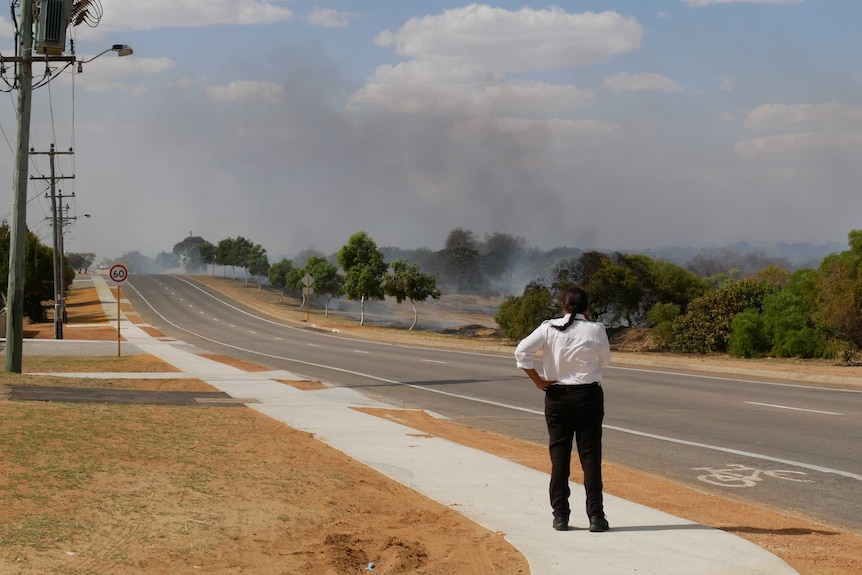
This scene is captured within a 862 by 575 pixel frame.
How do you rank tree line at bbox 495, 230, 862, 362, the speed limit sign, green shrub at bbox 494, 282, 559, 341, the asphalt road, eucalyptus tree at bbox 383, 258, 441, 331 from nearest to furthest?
the asphalt road, the speed limit sign, tree line at bbox 495, 230, 862, 362, green shrub at bbox 494, 282, 559, 341, eucalyptus tree at bbox 383, 258, 441, 331

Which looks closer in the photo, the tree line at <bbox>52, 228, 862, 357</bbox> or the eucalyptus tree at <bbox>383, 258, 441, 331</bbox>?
the tree line at <bbox>52, 228, 862, 357</bbox>

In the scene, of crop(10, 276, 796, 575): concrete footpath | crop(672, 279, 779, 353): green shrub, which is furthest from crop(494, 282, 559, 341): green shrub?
crop(10, 276, 796, 575): concrete footpath

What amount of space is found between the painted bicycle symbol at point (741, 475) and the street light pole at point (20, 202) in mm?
15504

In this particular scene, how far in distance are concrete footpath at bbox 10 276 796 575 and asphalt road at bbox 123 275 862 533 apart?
1.82 metres

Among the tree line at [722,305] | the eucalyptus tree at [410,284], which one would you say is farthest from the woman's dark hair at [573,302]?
the eucalyptus tree at [410,284]

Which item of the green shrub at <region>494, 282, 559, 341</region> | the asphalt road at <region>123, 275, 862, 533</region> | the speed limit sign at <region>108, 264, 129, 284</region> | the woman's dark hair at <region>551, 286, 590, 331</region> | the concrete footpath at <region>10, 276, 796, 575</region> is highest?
the speed limit sign at <region>108, 264, 129, 284</region>

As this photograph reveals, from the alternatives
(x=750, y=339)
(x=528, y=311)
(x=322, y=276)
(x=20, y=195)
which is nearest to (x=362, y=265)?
(x=322, y=276)

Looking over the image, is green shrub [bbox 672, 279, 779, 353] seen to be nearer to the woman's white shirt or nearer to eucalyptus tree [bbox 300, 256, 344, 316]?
the woman's white shirt

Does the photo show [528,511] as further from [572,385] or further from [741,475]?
[741,475]

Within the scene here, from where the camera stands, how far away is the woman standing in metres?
7.05

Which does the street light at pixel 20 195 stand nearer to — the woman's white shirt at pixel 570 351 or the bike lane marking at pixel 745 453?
the bike lane marking at pixel 745 453

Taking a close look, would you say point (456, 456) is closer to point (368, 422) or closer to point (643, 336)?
Result: point (368, 422)

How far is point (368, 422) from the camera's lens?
46.6 feet

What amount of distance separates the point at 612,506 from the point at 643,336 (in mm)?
43729
